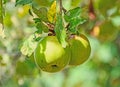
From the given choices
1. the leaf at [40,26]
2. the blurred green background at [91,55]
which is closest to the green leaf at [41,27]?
the leaf at [40,26]

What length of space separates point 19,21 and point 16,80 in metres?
0.50

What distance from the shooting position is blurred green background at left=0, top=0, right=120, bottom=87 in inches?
116

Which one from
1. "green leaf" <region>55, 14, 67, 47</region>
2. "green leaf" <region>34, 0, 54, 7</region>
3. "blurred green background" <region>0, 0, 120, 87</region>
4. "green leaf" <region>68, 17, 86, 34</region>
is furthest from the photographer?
"blurred green background" <region>0, 0, 120, 87</region>

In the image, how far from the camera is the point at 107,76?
3.76 m

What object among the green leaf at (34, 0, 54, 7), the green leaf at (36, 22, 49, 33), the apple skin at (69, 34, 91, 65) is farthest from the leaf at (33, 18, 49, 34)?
the green leaf at (34, 0, 54, 7)

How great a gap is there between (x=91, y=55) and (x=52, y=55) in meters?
1.83

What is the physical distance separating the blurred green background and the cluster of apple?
188mm

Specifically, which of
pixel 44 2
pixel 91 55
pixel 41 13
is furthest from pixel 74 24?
pixel 91 55

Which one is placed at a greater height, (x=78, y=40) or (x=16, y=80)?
(x=78, y=40)

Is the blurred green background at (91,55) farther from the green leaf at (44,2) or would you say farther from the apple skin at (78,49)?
the apple skin at (78,49)

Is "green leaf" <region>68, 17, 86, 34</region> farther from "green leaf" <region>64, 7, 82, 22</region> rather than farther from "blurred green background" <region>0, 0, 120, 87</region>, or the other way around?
→ "blurred green background" <region>0, 0, 120, 87</region>

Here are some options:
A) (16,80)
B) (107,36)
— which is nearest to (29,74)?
(16,80)

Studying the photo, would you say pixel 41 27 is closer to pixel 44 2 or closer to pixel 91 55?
pixel 44 2

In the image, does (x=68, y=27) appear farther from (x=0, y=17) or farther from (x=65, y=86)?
(x=65, y=86)
